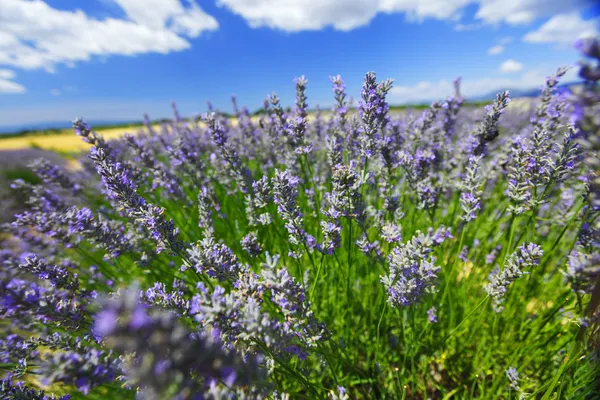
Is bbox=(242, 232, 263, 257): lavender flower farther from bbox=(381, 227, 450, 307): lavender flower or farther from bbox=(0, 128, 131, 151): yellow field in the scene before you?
bbox=(0, 128, 131, 151): yellow field

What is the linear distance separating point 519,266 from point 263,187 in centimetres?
169

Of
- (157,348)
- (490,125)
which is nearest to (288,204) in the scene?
(157,348)

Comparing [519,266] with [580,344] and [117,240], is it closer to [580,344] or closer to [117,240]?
[580,344]

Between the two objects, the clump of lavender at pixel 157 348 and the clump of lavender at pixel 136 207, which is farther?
the clump of lavender at pixel 136 207

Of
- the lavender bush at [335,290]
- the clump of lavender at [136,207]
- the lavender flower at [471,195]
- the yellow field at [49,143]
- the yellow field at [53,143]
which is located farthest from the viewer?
the yellow field at [49,143]

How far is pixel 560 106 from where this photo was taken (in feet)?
7.93

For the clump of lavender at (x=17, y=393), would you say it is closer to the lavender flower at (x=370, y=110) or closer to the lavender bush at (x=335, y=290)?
the lavender bush at (x=335, y=290)

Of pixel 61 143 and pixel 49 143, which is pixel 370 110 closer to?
pixel 61 143

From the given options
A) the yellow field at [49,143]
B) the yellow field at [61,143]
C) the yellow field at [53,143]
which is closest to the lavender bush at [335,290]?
the yellow field at [61,143]

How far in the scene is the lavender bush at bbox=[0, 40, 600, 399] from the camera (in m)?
0.97

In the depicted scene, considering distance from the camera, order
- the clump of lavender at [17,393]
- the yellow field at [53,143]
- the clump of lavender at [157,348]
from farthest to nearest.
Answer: the yellow field at [53,143], the clump of lavender at [17,393], the clump of lavender at [157,348]

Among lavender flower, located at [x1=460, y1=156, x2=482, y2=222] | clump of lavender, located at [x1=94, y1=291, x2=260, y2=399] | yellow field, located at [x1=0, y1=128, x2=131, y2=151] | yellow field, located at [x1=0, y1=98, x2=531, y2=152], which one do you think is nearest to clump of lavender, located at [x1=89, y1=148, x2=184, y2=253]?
clump of lavender, located at [x1=94, y1=291, x2=260, y2=399]

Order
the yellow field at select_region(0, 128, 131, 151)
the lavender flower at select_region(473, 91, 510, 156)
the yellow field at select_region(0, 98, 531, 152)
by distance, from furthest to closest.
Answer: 1. the yellow field at select_region(0, 128, 131, 151)
2. the yellow field at select_region(0, 98, 531, 152)
3. the lavender flower at select_region(473, 91, 510, 156)

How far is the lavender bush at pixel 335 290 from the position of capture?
972 mm
